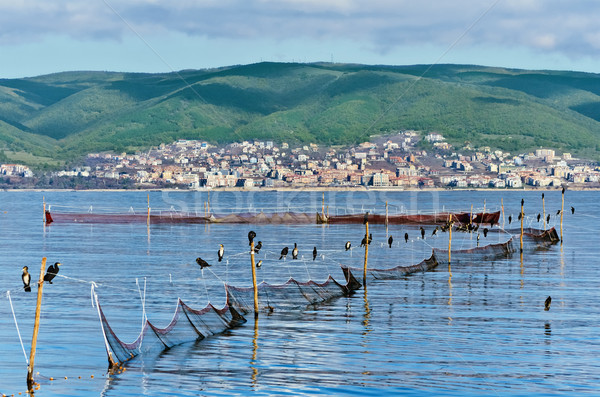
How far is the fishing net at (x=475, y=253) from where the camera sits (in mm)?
65125

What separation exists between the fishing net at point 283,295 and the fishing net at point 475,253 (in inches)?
803

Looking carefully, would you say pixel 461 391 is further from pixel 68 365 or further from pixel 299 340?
pixel 68 365

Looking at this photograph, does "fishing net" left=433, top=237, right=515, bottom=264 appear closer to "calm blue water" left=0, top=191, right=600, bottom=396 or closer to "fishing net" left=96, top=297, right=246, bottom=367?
"calm blue water" left=0, top=191, right=600, bottom=396

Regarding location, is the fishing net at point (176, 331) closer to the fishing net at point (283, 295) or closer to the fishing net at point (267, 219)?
the fishing net at point (283, 295)

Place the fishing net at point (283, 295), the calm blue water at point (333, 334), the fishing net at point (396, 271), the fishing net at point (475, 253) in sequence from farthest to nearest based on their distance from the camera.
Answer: the fishing net at point (475, 253)
the fishing net at point (396, 271)
the fishing net at point (283, 295)
the calm blue water at point (333, 334)

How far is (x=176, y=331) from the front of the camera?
31.9 m

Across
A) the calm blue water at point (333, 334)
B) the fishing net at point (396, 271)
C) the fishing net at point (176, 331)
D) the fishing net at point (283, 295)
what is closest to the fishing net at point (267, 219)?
the calm blue water at point (333, 334)

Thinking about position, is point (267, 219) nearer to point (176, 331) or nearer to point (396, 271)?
point (396, 271)

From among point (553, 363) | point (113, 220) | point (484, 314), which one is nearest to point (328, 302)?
point (484, 314)

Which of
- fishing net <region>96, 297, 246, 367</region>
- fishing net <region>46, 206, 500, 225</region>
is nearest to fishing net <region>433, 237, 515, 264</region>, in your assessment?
fishing net <region>96, 297, 246, 367</region>

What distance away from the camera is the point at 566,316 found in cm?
4006

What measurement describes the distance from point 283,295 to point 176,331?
9.99 m

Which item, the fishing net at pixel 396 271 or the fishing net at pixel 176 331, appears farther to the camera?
the fishing net at pixel 396 271

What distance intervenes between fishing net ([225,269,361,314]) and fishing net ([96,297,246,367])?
154cm
